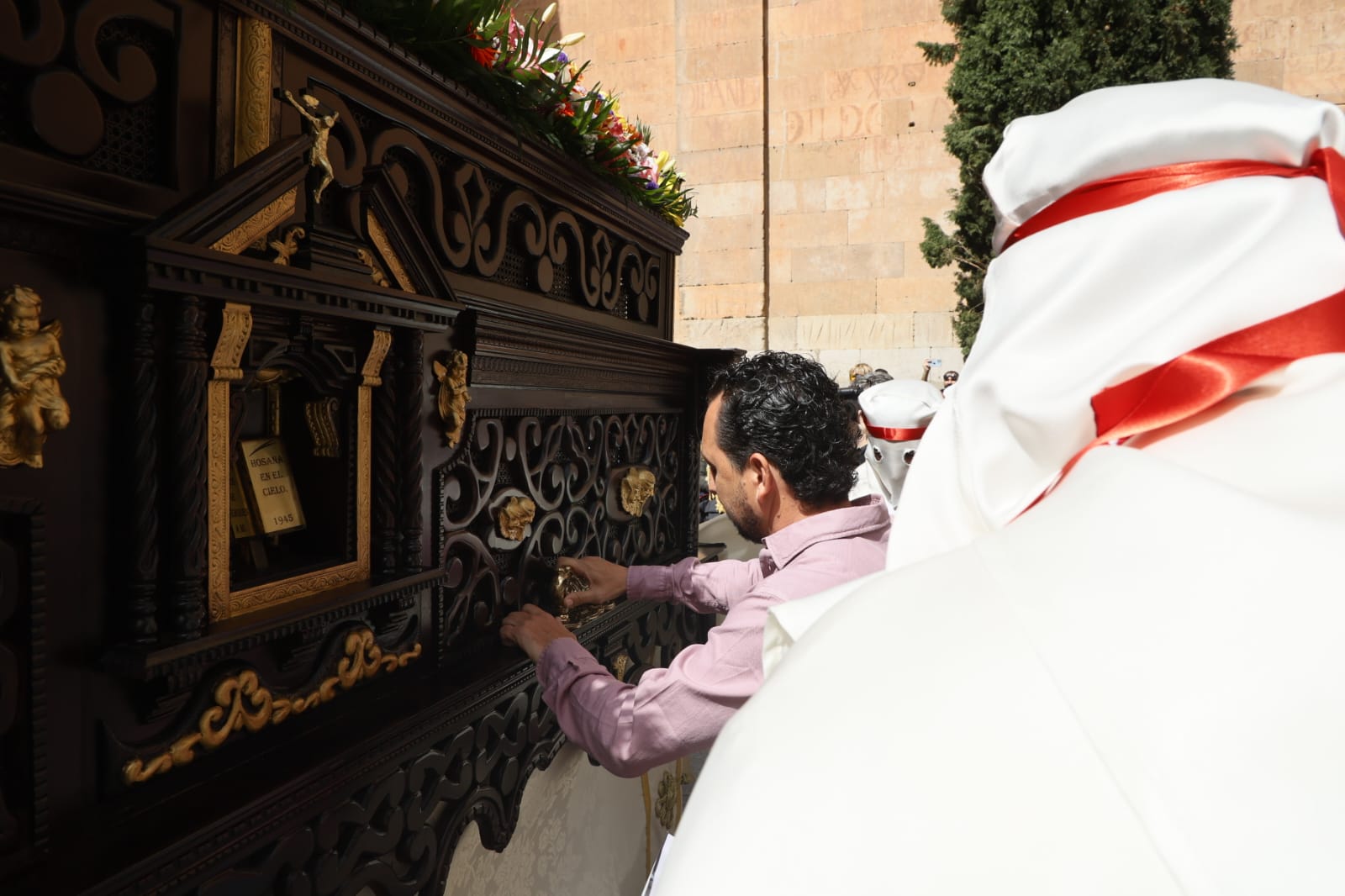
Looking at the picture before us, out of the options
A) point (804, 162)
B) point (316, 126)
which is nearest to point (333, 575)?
point (316, 126)

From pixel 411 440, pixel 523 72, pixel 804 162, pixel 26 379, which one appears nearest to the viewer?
pixel 26 379

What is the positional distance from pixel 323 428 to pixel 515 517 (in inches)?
19.0

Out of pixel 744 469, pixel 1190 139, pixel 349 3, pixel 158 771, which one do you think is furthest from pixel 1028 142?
pixel 744 469

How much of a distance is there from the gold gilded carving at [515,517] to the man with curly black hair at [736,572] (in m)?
0.18

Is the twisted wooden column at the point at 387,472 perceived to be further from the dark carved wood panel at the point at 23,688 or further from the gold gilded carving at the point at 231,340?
the dark carved wood panel at the point at 23,688

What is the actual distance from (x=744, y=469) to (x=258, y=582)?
1.35m

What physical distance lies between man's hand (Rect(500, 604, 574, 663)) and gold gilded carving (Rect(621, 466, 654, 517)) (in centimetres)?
50

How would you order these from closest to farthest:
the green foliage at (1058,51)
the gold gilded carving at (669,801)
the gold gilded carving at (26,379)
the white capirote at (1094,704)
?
the white capirote at (1094,704)
the gold gilded carving at (26,379)
the gold gilded carving at (669,801)
the green foliage at (1058,51)

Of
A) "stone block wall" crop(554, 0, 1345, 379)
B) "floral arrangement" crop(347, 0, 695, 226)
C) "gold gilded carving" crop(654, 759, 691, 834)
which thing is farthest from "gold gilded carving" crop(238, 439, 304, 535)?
"stone block wall" crop(554, 0, 1345, 379)

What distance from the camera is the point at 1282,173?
720 mm

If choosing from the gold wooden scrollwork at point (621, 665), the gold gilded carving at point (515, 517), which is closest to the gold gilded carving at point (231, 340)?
the gold gilded carving at point (515, 517)

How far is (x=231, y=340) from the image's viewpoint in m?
0.99

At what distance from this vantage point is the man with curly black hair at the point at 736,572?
5.54 feet

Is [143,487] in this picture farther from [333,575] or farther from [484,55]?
[484,55]
